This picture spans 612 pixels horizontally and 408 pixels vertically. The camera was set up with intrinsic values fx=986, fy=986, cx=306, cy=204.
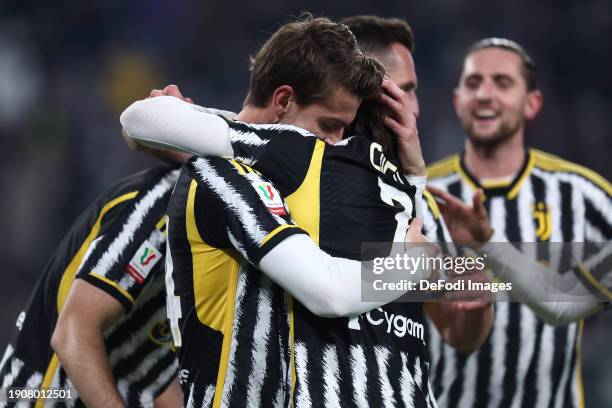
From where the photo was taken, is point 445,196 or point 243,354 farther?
point 445,196

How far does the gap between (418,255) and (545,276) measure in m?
1.67

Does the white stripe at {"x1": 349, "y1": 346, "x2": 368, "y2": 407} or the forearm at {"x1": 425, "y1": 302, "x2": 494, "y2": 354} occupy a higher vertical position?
the forearm at {"x1": 425, "y1": 302, "x2": 494, "y2": 354}

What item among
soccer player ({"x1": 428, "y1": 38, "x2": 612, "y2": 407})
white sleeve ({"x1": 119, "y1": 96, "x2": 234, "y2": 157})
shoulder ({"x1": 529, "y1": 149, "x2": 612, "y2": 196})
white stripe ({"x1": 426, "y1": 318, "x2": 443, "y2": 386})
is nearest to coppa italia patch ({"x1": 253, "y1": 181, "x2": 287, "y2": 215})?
white sleeve ({"x1": 119, "y1": 96, "x2": 234, "y2": 157})

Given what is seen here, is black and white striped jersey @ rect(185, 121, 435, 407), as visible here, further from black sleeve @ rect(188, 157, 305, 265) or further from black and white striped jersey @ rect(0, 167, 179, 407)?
black and white striped jersey @ rect(0, 167, 179, 407)

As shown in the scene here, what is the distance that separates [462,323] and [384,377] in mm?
1157

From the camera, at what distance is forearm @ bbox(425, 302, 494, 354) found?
3.43 meters

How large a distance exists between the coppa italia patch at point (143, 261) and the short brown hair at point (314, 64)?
0.69m

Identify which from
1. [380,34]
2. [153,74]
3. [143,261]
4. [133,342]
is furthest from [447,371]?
[153,74]

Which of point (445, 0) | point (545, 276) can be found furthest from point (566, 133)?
point (545, 276)

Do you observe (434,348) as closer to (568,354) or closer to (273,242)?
(568,354)

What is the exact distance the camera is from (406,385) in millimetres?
2453

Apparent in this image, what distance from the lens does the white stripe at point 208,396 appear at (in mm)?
2414

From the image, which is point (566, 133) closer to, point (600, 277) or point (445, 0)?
point (445, 0)

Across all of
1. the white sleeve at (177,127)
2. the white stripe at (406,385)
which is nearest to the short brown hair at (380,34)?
the white sleeve at (177,127)
